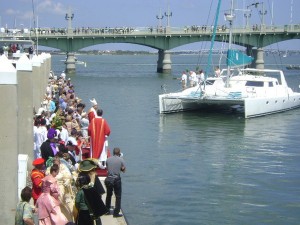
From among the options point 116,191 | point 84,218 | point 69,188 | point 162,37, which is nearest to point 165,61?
point 162,37

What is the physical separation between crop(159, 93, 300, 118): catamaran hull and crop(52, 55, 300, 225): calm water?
640 millimetres

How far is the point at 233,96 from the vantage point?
108ft

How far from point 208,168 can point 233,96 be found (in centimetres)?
A: 1362

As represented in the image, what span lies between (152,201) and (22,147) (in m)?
3.59

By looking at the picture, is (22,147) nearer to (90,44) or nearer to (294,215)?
(294,215)

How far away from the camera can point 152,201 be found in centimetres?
1530

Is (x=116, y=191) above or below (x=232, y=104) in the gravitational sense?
below

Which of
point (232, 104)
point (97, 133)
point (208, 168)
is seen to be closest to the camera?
point (97, 133)

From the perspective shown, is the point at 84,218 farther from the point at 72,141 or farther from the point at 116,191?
the point at 72,141

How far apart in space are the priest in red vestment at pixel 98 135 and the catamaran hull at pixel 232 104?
61.5ft

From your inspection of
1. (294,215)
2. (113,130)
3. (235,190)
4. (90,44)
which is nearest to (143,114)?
(113,130)

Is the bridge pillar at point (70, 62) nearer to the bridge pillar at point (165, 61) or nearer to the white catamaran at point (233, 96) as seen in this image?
the bridge pillar at point (165, 61)

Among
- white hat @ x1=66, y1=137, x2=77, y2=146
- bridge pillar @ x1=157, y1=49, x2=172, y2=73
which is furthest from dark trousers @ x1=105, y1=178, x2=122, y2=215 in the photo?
bridge pillar @ x1=157, y1=49, x2=172, y2=73

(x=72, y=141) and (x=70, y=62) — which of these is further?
(x=70, y=62)
